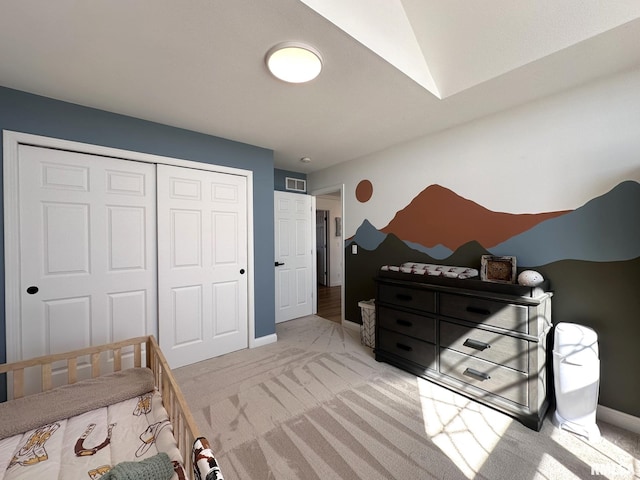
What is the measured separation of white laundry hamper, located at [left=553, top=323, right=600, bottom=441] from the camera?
5.20ft

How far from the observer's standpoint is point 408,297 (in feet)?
7.63

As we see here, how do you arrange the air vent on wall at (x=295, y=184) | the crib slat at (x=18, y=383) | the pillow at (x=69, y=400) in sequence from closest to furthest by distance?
the pillow at (x=69, y=400) < the crib slat at (x=18, y=383) < the air vent on wall at (x=295, y=184)

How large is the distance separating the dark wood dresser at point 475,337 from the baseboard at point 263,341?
1307mm

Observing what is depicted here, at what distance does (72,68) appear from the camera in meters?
1.63

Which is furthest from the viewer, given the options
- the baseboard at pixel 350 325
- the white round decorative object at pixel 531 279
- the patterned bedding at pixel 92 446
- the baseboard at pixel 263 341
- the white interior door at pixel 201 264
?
the baseboard at pixel 350 325

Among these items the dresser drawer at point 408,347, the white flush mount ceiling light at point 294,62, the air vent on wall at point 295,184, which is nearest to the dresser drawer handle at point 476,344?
Result: the dresser drawer at point 408,347

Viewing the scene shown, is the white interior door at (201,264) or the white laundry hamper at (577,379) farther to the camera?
the white interior door at (201,264)

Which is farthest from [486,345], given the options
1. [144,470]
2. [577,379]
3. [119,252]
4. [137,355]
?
[119,252]

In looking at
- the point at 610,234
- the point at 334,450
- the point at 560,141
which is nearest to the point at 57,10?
the point at 334,450

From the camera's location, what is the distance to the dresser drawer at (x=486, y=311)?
68.9 inches

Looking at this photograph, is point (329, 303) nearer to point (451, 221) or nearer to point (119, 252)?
point (451, 221)

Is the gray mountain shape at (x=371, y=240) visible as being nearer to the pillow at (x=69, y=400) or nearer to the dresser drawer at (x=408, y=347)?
the dresser drawer at (x=408, y=347)

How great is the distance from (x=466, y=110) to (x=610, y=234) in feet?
4.33

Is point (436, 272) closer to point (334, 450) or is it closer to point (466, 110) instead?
point (466, 110)
